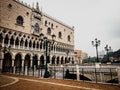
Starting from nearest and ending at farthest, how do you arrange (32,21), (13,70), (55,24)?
1. (13,70)
2. (32,21)
3. (55,24)

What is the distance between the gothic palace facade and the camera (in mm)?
25734

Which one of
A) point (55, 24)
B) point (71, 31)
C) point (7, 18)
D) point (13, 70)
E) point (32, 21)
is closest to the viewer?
point (13, 70)

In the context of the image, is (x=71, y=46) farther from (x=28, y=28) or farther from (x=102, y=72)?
(x=102, y=72)

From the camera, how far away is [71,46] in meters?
51.0

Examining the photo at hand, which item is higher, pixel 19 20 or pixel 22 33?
pixel 19 20

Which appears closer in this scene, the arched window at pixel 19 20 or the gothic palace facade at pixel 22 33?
the gothic palace facade at pixel 22 33

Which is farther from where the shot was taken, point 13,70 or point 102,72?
point 13,70

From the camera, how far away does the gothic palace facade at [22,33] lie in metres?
25.7

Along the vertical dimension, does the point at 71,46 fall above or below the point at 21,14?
below

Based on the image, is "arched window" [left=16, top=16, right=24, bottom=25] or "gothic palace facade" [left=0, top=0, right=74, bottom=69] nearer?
"gothic palace facade" [left=0, top=0, right=74, bottom=69]

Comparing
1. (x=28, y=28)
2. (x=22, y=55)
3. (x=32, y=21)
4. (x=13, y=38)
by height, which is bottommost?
(x=22, y=55)

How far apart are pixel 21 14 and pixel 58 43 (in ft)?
54.3

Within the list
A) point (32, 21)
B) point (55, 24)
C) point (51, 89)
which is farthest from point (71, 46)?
point (51, 89)

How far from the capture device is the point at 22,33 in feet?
98.4
